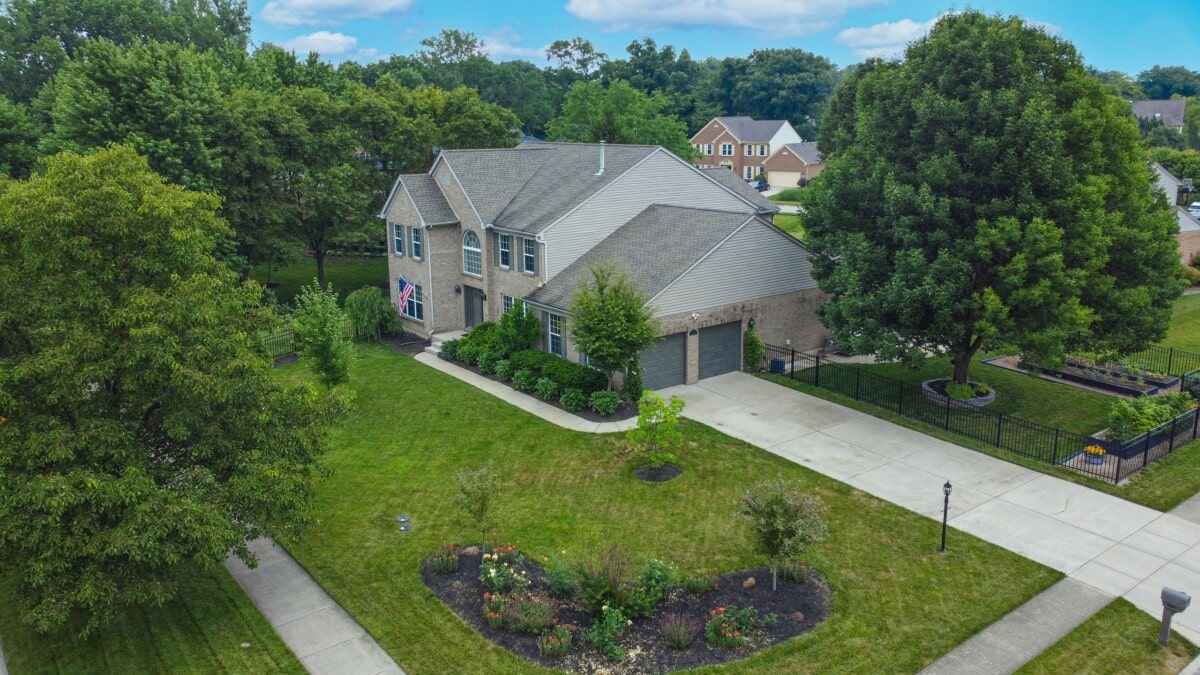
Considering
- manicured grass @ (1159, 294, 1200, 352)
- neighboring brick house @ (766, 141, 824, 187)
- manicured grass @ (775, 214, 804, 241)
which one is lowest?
manicured grass @ (1159, 294, 1200, 352)

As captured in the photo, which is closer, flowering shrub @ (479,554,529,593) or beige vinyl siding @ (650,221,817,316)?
flowering shrub @ (479,554,529,593)

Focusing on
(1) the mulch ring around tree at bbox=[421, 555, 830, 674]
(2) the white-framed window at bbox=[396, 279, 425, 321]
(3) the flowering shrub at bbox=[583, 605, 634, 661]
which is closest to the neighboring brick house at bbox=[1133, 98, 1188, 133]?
(2) the white-framed window at bbox=[396, 279, 425, 321]

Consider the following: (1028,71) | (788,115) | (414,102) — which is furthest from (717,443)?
(788,115)

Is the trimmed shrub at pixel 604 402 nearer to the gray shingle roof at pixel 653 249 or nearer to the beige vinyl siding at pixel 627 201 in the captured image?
the gray shingle roof at pixel 653 249

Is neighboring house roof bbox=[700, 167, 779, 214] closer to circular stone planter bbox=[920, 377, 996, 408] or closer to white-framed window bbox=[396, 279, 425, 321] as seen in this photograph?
circular stone planter bbox=[920, 377, 996, 408]

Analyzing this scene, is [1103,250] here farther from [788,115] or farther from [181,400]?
[788,115]

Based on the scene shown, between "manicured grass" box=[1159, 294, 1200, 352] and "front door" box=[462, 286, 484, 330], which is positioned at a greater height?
"front door" box=[462, 286, 484, 330]

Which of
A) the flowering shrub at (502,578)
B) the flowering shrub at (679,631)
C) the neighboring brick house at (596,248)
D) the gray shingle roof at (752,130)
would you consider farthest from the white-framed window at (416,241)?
the gray shingle roof at (752,130)
